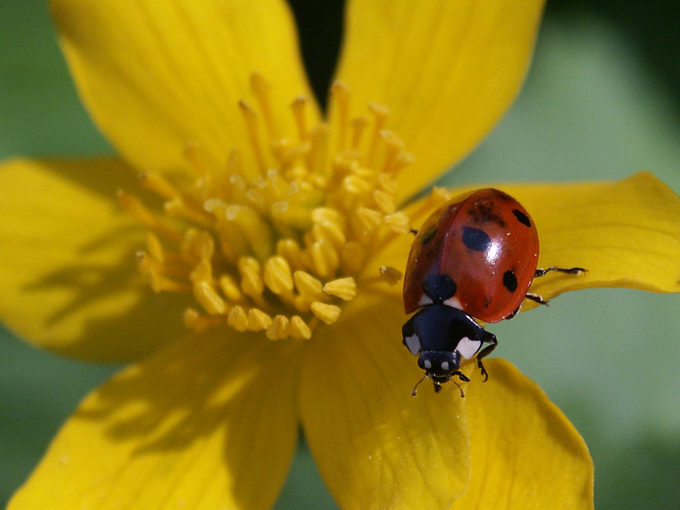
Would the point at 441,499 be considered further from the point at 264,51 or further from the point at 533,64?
the point at 533,64

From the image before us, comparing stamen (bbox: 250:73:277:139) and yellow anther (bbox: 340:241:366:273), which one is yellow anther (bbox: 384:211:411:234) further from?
stamen (bbox: 250:73:277:139)

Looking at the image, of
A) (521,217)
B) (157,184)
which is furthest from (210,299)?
(521,217)

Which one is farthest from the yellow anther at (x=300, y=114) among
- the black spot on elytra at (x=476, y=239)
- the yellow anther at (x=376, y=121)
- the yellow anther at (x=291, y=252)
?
the black spot on elytra at (x=476, y=239)

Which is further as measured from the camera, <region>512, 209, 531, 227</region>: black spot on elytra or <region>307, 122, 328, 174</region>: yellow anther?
<region>307, 122, 328, 174</region>: yellow anther

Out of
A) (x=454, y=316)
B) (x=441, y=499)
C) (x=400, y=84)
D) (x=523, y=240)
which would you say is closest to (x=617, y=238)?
(x=523, y=240)

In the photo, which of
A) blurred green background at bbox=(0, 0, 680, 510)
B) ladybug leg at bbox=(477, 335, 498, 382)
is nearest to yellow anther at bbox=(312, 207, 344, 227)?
ladybug leg at bbox=(477, 335, 498, 382)

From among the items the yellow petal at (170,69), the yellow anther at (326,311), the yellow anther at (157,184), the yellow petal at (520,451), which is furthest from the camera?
the yellow petal at (170,69)

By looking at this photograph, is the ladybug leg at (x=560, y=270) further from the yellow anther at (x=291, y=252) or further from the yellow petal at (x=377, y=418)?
the yellow anther at (x=291, y=252)
